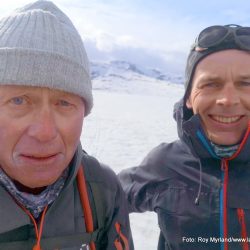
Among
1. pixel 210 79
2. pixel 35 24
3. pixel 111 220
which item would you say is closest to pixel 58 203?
pixel 111 220

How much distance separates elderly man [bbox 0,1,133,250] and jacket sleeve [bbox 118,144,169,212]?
67 cm

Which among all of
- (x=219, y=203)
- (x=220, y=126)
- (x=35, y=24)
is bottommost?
(x=219, y=203)

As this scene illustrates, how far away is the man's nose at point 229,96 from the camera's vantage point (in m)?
2.07

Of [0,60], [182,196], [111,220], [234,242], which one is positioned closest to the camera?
[0,60]

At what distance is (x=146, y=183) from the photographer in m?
2.43

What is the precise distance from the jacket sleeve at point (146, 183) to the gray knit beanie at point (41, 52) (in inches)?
37.2

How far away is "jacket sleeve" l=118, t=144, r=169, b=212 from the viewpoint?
2393mm

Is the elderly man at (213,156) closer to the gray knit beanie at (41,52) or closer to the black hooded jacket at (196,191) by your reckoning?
the black hooded jacket at (196,191)

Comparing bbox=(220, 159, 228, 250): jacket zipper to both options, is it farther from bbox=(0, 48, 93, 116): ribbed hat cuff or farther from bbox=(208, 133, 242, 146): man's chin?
bbox=(0, 48, 93, 116): ribbed hat cuff

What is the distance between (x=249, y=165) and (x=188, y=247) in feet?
2.09

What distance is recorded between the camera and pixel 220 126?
2150mm

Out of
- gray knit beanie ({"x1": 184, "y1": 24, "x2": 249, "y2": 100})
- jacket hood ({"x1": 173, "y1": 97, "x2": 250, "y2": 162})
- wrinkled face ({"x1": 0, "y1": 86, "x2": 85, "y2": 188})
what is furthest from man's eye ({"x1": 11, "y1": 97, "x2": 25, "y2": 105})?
gray knit beanie ({"x1": 184, "y1": 24, "x2": 249, "y2": 100})

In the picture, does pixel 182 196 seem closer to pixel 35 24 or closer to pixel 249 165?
pixel 249 165

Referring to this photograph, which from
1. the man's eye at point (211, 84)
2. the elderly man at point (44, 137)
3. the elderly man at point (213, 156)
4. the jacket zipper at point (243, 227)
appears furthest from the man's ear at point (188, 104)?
the elderly man at point (44, 137)
